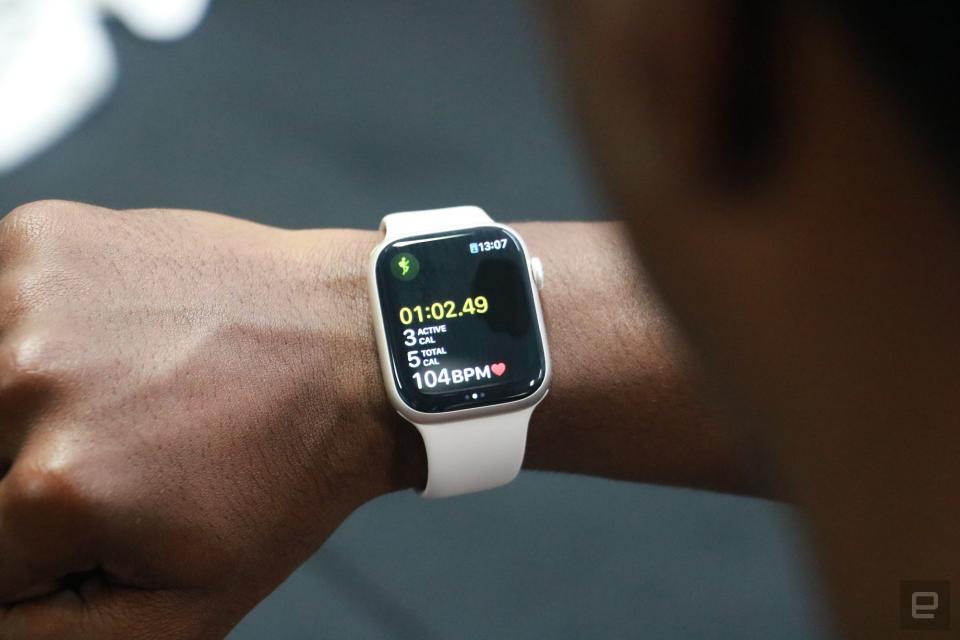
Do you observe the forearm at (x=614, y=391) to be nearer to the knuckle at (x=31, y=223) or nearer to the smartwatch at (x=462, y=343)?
the smartwatch at (x=462, y=343)

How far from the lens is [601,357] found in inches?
39.3

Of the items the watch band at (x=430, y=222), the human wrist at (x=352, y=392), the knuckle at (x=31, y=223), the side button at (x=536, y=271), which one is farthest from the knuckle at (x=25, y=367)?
the side button at (x=536, y=271)

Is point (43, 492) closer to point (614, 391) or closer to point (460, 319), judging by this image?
point (460, 319)

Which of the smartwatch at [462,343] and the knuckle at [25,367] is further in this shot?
the smartwatch at [462,343]

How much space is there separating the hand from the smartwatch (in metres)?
0.04

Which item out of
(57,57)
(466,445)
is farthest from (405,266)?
(57,57)

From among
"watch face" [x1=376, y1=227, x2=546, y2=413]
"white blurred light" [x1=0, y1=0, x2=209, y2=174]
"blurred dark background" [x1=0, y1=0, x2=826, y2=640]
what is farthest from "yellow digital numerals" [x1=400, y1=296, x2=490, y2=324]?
"white blurred light" [x1=0, y1=0, x2=209, y2=174]

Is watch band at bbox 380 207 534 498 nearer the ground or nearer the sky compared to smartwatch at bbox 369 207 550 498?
nearer the ground

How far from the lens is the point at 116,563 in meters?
0.78

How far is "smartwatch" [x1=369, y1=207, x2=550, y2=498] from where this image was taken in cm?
90

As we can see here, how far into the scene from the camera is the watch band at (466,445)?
917mm

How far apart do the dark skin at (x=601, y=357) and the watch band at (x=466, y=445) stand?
0.03 metres

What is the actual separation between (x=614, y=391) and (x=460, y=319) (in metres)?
0.17

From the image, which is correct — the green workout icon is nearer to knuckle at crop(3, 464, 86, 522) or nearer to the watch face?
the watch face
